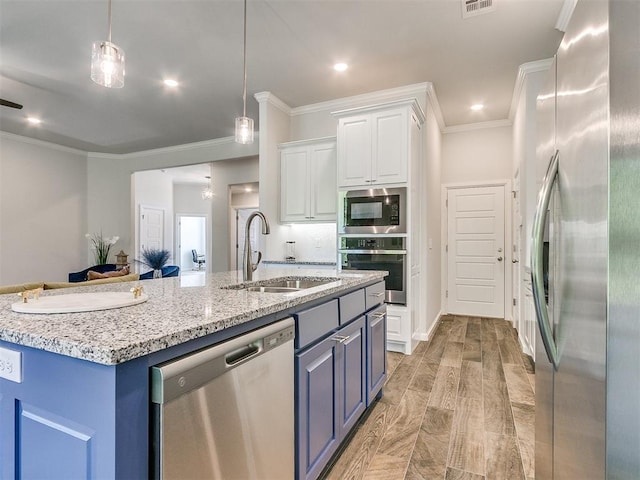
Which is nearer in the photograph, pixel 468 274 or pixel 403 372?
pixel 403 372

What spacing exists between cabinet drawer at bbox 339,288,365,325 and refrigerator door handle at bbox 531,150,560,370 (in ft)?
3.04

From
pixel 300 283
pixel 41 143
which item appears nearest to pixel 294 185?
pixel 300 283

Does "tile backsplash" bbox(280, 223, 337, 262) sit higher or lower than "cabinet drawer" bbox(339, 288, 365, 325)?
higher

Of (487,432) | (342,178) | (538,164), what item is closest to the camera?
(538,164)

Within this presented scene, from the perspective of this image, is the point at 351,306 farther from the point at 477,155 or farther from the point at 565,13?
the point at 477,155

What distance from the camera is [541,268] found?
1.07m

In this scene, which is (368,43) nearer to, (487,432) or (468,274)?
(487,432)

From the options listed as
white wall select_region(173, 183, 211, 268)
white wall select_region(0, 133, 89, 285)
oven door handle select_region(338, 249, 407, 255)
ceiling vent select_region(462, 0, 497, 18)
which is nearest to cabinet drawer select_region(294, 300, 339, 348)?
oven door handle select_region(338, 249, 407, 255)

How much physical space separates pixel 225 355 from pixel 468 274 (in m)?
5.16

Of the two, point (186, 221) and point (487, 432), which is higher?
point (186, 221)

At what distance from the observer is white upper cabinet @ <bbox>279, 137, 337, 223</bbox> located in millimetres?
4367

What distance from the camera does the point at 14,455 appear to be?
0.89m

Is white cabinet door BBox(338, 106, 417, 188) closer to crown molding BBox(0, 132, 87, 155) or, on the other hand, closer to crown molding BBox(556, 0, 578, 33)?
crown molding BBox(556, 0, 578, 33)

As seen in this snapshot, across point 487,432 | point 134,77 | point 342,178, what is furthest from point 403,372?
point 134,77
